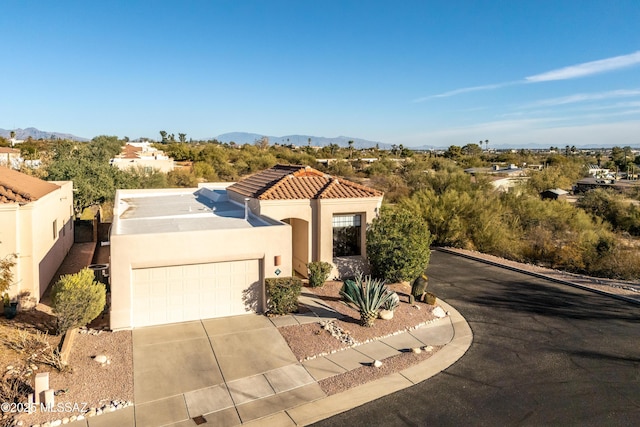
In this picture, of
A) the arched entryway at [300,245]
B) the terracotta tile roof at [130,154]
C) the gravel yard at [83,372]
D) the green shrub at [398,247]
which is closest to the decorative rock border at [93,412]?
the gravel yard at [83,372]

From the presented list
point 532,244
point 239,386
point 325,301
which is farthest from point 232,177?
point 239,386

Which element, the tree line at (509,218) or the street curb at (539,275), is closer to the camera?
the street curb at (539,275)

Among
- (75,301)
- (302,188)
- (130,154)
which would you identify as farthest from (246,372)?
(130,154)

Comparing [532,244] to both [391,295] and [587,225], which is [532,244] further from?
[391,295]

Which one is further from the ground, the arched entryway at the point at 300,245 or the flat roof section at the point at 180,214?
the flat roof section at the point at 180,214

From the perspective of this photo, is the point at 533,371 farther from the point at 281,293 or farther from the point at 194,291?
the point at 194,291

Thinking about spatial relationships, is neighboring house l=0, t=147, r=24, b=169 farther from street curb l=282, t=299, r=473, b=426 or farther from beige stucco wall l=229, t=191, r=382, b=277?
street curb l=282, t=299, r=473, b=426

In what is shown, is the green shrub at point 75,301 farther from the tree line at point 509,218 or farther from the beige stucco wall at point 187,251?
the tree line at point 509,218
